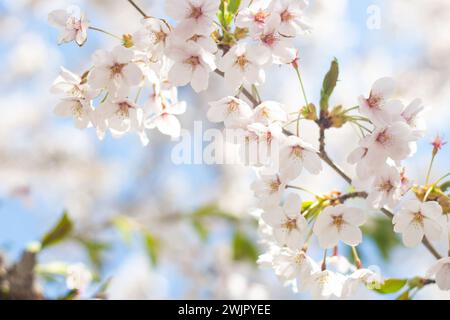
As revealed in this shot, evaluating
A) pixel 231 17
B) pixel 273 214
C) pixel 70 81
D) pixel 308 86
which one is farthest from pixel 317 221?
pixel 308 86

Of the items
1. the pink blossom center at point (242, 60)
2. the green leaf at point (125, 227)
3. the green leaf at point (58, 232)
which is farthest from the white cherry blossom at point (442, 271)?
the green leaf at point (125, 227)

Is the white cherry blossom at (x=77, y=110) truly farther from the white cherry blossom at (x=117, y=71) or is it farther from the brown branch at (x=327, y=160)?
the brown branch at (x=327, y=160)

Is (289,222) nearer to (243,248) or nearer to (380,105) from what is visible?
(380,105)

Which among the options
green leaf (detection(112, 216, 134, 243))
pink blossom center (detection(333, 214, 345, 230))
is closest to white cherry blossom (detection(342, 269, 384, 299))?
pink blossom center (detection(333, 214, 345, 230))

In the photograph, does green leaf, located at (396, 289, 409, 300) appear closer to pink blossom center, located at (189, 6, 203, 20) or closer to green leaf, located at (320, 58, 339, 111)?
green leaf, located at (320, 58, 339, 111)

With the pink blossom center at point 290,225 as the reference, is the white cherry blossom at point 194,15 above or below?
above

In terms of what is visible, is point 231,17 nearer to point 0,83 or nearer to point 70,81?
point 70,81

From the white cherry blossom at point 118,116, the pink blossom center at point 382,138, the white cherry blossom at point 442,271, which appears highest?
the white cherry blossom at point 118,116
